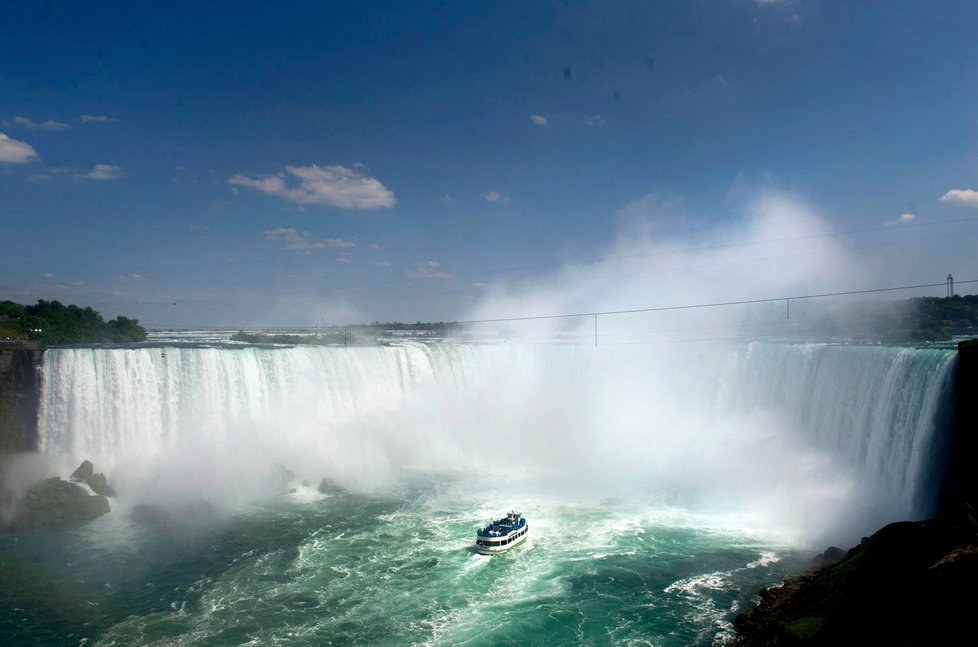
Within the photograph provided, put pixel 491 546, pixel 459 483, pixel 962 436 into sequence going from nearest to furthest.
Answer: pixel 962 436, pixel 491 546, pixel 459 483

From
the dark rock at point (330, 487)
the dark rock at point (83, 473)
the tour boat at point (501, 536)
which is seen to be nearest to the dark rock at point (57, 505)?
the dark rock at point (83, 473)

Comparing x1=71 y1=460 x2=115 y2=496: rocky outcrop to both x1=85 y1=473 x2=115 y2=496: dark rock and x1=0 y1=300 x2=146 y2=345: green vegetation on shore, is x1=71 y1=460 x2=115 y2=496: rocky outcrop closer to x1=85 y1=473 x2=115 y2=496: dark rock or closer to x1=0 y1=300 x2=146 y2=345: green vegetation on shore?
x1=85 y1=473 x2=115 y2=496: dark rock

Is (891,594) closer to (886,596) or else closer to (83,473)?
(886,596)

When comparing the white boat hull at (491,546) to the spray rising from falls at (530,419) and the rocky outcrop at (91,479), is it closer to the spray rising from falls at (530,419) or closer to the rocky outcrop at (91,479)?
the spray rising from falls at (530,419)

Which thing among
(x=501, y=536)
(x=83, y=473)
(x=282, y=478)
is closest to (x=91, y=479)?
(x=83, y=473)

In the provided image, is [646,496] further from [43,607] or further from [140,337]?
[140,337]

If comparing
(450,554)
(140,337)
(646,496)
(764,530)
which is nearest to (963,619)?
(764,530)
